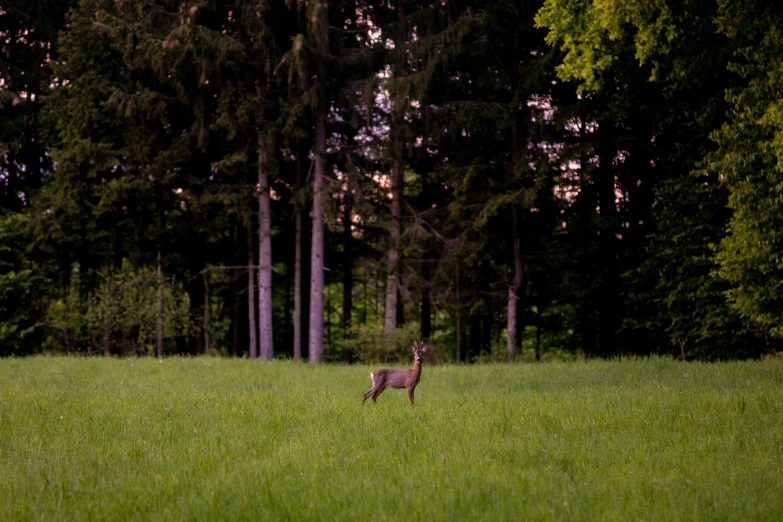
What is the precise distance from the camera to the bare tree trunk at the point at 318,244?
2680 cm

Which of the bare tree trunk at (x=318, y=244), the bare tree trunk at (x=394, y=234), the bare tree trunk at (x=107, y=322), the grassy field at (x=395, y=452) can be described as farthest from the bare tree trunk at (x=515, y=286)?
the bare tree trunk at (x=107, y=322)

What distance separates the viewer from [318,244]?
88.1 ft

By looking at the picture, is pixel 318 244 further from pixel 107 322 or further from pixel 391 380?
pixel 391 380

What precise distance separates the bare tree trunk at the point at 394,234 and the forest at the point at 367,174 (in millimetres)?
82

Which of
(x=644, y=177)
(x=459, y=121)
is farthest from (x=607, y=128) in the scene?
(x=459, y=121)

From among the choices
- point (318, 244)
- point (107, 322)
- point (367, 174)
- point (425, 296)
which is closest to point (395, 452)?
point (318, 244)

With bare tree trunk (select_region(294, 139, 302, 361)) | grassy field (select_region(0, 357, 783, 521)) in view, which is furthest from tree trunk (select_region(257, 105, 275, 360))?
grassy field (select_region(0, 357, 783, 521))

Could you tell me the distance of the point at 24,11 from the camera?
34312mm

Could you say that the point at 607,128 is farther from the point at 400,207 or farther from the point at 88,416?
the point at 88,416

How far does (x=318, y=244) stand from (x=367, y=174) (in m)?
4.06

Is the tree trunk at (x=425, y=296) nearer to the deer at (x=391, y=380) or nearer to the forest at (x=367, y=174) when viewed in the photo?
the forest at (x=367, y=174)

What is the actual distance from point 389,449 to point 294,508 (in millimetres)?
2356

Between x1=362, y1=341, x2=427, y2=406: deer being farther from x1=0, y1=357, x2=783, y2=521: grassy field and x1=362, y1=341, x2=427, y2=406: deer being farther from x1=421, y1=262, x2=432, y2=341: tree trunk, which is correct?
x1=421, y1=262, x2=432, y2=341: tree trunk

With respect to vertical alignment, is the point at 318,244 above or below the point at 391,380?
above
